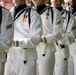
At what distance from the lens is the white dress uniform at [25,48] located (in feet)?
16.0

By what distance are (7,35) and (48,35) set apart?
1.60m

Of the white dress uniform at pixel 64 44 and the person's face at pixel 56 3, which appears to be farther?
the person's face at pixel 56 3

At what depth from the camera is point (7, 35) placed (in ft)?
14.2

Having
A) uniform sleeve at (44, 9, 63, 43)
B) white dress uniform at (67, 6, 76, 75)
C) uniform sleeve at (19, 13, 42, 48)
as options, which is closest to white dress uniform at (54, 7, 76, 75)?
uniform sleeve at (44, 9, 63, 43)

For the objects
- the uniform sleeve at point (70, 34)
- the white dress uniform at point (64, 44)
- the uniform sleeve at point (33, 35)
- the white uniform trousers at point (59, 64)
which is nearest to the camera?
the uniform sleeve at point (33, 35)

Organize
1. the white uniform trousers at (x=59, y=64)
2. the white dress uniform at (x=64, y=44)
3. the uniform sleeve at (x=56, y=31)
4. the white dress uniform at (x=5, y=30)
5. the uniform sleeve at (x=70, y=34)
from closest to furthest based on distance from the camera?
the white dress uniform at (x=5, y=30) < the uniform sleeve at (x=56, y=31) < the uniform sleeve at (x=70, y=34) < the white dress uniform at (x=64, y=44) < the white uniform trousers at (x=59, y=64)

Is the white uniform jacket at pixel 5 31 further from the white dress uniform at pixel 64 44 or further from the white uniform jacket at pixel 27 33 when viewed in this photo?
the white dress uniform at pixel 64 44

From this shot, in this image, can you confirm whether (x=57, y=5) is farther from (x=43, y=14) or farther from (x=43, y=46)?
(x=43, y=46)

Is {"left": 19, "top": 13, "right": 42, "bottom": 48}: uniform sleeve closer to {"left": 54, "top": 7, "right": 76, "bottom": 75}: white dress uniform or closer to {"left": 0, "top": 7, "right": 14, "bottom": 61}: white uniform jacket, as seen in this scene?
{"left": 0, "top": 7, "right": 14, "bottom": 61}: white uniform jacket

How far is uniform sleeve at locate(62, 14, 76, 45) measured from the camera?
6.30m

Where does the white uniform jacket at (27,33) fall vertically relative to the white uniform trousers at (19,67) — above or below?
above

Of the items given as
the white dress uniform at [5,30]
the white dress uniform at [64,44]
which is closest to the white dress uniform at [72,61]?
the white dress uniform at [64,44]

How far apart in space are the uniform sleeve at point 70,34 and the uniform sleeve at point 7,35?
6.77 feet

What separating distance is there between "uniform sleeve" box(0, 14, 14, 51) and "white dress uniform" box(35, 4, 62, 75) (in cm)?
155
